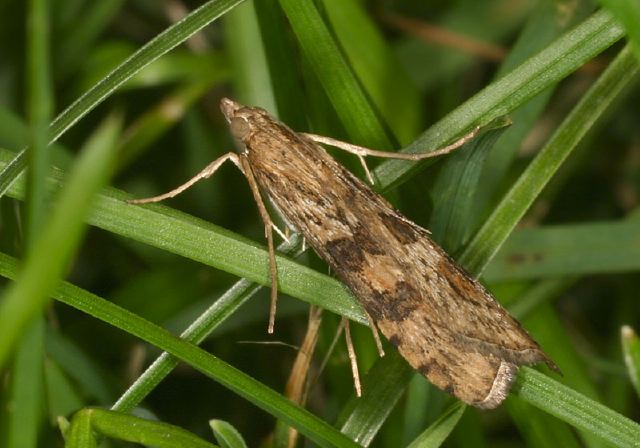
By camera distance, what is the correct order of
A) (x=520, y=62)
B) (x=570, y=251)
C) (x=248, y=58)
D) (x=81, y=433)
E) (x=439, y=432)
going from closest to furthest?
(x=81, y=433) → (x=439, y=432) → (x=520, y=62) → (x=570, y=251) → (x=248, y=58)

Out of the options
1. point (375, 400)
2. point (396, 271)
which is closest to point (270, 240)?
point (396, 271)

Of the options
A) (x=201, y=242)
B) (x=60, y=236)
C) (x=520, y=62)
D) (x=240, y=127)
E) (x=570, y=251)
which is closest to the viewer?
(x=60, y=236)

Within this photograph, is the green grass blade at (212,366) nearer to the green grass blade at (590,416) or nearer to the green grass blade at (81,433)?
the green grass blade at (81,433)

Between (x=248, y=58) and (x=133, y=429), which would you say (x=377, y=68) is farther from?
(x=133, y=429)

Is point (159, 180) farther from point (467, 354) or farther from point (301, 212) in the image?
point (467, 354)

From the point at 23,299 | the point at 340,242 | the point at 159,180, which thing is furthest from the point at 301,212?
the point at 159,180

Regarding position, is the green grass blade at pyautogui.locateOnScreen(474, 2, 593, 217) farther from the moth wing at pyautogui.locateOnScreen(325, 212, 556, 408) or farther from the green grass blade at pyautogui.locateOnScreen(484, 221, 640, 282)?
the moth wing at pyautogui.locateOnScreen(325, 212, 556, 408)
